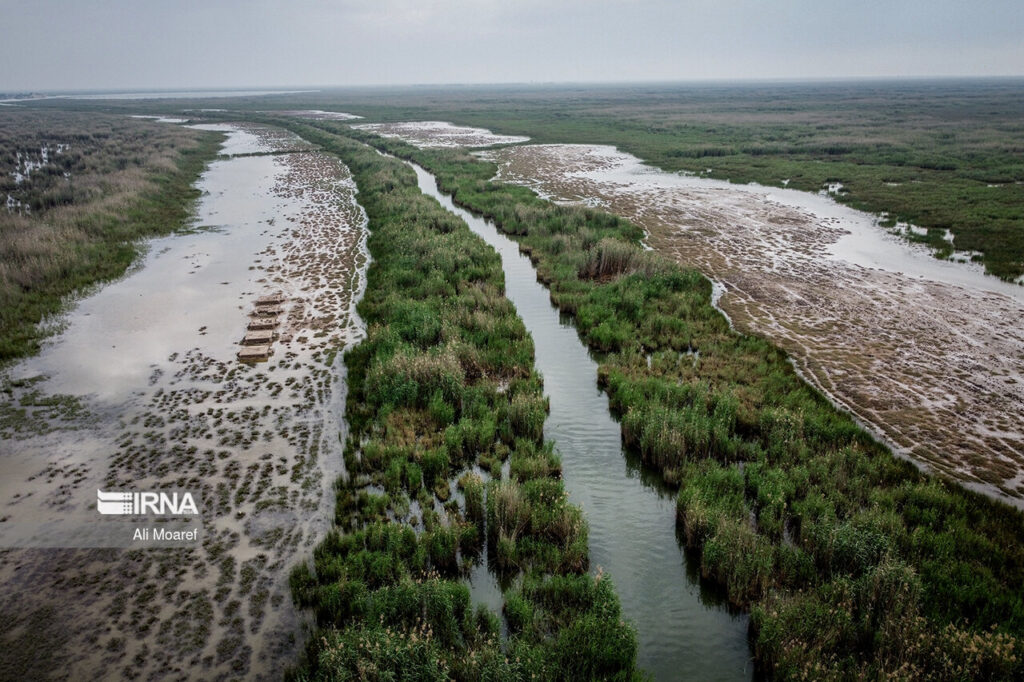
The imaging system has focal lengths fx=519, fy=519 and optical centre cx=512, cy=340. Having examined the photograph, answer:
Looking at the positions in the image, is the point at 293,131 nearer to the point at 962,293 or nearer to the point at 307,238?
the point at 307,238

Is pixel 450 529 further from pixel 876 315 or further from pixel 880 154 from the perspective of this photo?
pixel 880 154

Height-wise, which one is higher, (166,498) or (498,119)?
(498,119)

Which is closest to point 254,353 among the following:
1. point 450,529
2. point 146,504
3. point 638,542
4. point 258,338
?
point 258,338

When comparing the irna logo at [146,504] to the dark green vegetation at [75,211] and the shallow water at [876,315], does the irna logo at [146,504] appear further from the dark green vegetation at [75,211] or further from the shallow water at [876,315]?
the shallow water at [876,315]

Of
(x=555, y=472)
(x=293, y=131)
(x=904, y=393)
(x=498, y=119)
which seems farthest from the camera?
(x=498, y=119)

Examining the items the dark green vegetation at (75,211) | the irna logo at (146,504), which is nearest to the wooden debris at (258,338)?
the dark green vegetation at (75,211)

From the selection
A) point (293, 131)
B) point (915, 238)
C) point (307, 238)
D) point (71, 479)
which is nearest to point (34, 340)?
point (71, 479)
